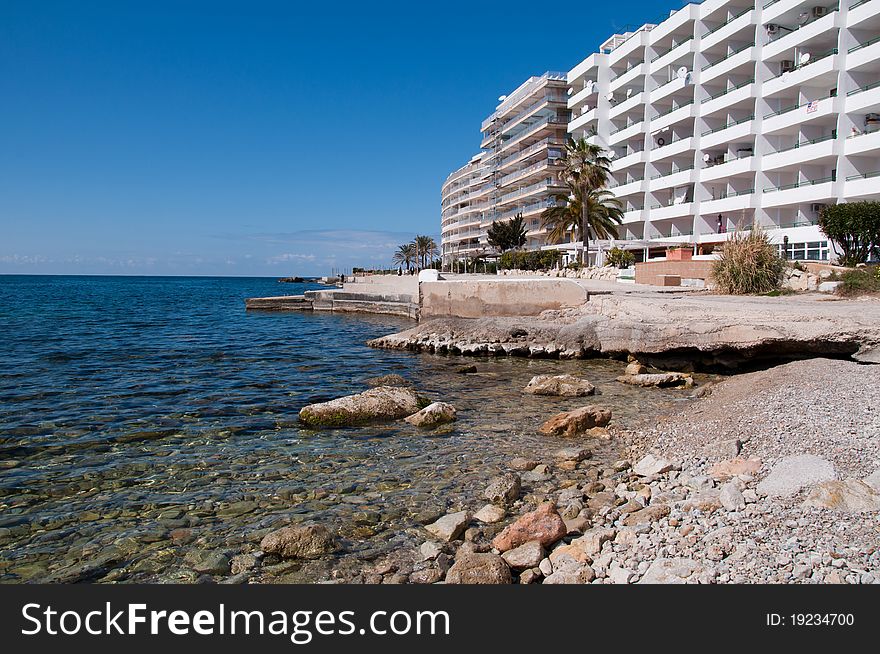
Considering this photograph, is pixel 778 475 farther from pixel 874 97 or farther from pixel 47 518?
pixel 874 97

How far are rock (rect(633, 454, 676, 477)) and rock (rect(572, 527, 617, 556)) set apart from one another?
1758 millimetres

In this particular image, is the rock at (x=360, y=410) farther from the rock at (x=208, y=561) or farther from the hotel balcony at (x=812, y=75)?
the hotel balcony at (x=812, y=75)

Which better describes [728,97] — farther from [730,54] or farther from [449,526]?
[449,526]

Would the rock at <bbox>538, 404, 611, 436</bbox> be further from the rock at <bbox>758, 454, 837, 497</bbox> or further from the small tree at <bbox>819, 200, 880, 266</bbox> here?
the small tree at <bbox>819, 200, 880, 266</bbox>

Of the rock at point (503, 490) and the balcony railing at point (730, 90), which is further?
the balcony railing at point (730, 90)

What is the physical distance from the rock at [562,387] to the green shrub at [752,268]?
458 inches

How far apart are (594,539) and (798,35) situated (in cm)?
4563

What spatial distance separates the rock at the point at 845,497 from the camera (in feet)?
17.0

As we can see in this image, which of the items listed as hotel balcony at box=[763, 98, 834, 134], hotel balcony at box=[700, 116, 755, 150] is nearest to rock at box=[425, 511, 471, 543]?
hotel balcony at box=[763, 98, 834, 134]

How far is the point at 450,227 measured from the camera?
4341 inches

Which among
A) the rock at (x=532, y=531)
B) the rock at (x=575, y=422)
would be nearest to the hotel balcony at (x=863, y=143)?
the rock at (x=575, y=422)

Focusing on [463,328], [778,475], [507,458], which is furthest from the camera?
[463,328]

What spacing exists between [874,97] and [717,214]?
45.9 feet

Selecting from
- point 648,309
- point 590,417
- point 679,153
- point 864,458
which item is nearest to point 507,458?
point 590,417
